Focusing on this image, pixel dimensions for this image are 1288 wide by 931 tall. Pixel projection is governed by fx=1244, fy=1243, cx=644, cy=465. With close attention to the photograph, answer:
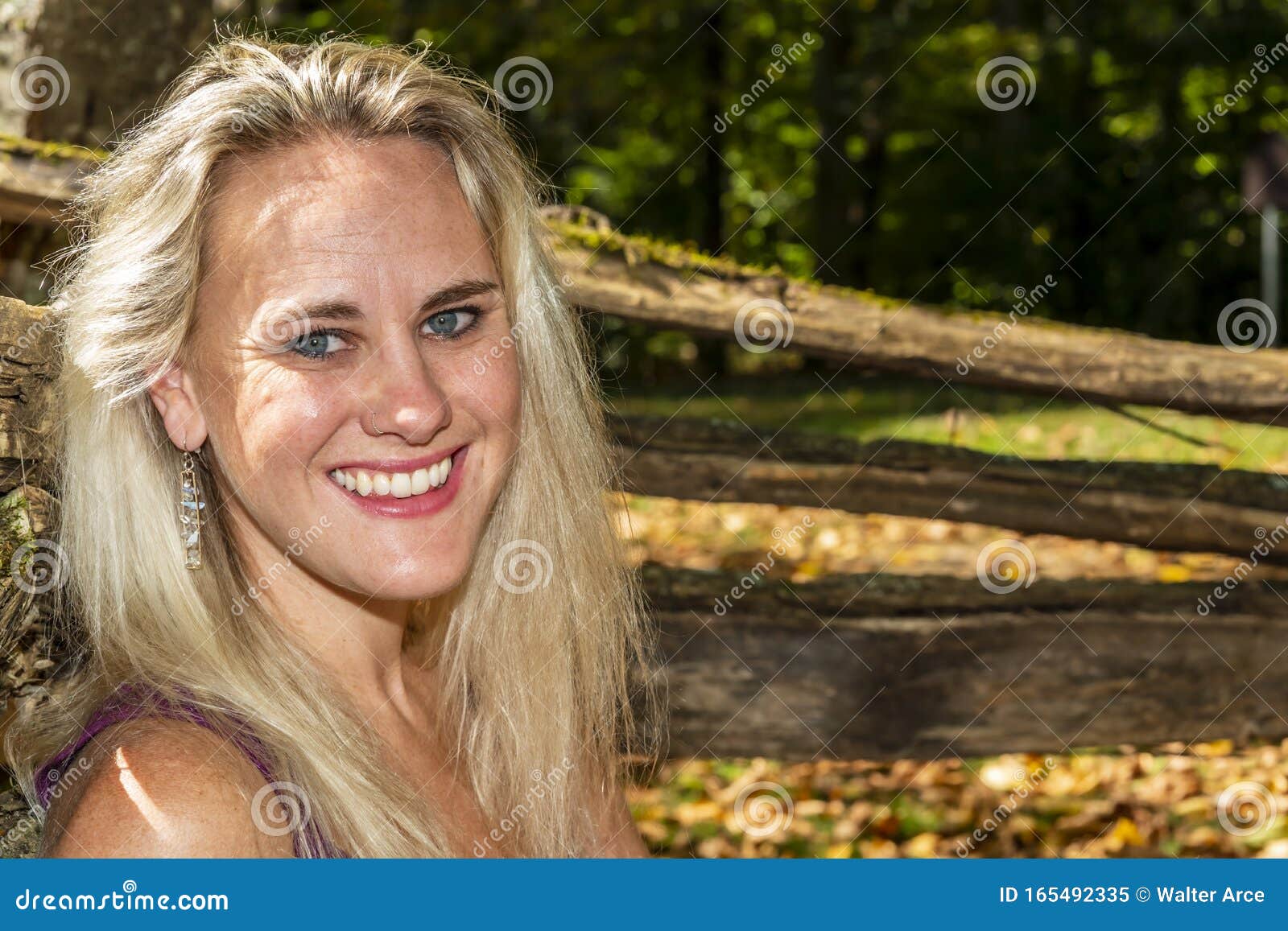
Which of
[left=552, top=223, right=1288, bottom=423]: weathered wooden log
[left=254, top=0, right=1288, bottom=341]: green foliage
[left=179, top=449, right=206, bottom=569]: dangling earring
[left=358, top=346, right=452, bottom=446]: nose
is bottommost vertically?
[left=179, top=449, right=206, bottom=569]: dangling earring

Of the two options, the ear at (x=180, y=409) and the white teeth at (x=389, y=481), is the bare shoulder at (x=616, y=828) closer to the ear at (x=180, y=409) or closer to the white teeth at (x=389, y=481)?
the white teeth at (x=389, y=481)

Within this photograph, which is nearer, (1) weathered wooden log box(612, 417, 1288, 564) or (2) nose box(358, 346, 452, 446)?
(2) nose box(358, 346, 452, 446)

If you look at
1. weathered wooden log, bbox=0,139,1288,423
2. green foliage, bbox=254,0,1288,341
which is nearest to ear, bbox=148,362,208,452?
weathered wooden log, bbox=0,139,1288,423

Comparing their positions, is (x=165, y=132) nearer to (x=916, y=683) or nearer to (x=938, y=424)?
(x=916, y=683)

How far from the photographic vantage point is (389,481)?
1881 millimetres

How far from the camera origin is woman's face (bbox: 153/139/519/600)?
5.94 ft

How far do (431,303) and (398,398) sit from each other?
158mm

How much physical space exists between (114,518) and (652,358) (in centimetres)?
1332

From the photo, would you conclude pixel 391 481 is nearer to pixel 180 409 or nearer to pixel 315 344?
pixel 315 344

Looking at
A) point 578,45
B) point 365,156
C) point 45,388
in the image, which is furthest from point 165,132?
point 578,45

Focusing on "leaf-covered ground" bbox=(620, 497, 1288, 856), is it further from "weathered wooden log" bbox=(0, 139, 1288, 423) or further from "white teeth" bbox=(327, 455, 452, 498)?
"white teeth" bbox=(327, 455, 452, 498)

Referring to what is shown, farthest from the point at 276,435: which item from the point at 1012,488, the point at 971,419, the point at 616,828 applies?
the point at 971,419

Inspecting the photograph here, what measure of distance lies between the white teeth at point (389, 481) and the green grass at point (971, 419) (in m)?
4.00

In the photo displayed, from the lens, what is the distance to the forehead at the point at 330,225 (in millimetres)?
1812
